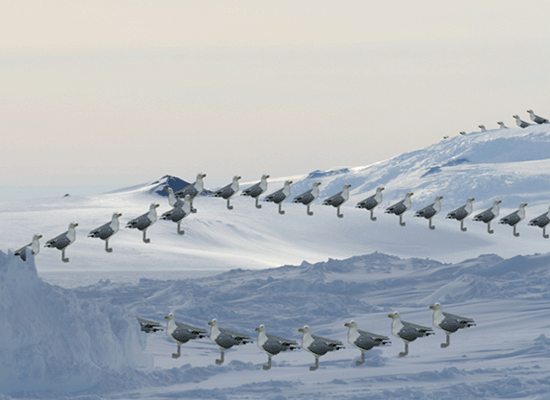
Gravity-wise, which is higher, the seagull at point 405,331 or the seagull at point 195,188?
the seagull at point 195,188

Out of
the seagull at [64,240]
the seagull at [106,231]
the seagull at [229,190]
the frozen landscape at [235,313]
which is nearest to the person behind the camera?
the seagull at [64,240]

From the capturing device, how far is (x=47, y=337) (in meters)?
40.8

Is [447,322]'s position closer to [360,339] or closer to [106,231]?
[360,339]

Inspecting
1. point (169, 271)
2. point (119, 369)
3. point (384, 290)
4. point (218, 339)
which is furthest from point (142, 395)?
point (169, 271)

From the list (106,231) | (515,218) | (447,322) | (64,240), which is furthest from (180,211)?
(515,218)

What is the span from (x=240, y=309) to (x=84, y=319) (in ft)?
182

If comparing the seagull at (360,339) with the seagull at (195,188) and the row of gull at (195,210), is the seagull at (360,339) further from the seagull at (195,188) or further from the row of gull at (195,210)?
the seagull at (195,188)

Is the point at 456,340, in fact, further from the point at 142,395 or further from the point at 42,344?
the point at 42,344

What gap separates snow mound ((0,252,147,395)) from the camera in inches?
1532

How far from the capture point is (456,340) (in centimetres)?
7031

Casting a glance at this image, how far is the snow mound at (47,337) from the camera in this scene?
128ft

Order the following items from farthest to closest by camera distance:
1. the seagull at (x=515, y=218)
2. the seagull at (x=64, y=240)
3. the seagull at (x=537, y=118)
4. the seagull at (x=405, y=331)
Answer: the seagull at (x=537, y=118) → the seagull at (x=515, y=218) → the seagull at (x=64, y=240) → the seagull at (x=405, y=331)

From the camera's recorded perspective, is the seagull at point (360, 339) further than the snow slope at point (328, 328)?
No

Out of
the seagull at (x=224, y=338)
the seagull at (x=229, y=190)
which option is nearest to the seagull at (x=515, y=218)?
the seagull at (x=229, y=190)
